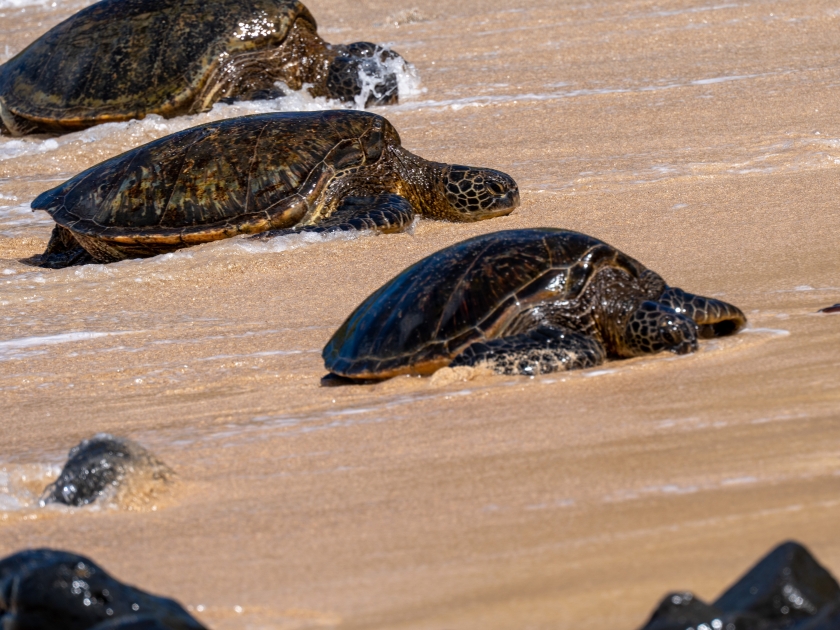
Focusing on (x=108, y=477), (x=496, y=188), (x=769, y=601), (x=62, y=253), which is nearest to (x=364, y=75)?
(x=496, y=188)

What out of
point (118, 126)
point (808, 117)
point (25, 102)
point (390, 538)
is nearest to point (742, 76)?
point (808, 117)

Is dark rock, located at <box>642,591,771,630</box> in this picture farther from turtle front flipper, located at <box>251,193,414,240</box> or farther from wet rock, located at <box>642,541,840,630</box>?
turtle front flipper, located at <box>251,193,414,240</box>

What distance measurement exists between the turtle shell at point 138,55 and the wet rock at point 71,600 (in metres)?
7.09

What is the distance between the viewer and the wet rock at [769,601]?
2031 millimetres

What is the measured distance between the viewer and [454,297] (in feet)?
13.9

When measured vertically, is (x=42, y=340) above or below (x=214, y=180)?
below

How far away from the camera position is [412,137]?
8.23m

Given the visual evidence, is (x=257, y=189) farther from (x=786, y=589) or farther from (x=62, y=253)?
(x=786, y=589)

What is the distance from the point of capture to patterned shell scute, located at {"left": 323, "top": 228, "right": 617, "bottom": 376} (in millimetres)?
4168

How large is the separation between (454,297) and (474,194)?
2378 mm

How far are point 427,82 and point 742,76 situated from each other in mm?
2453

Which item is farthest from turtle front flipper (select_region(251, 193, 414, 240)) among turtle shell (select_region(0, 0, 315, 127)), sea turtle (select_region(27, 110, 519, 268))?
turtle shell (select_region(0, 0, 315, 127))

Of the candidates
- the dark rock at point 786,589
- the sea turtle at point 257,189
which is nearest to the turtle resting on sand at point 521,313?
the dark rock at point 786,589

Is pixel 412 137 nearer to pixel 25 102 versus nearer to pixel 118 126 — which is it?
pixel 118 126
